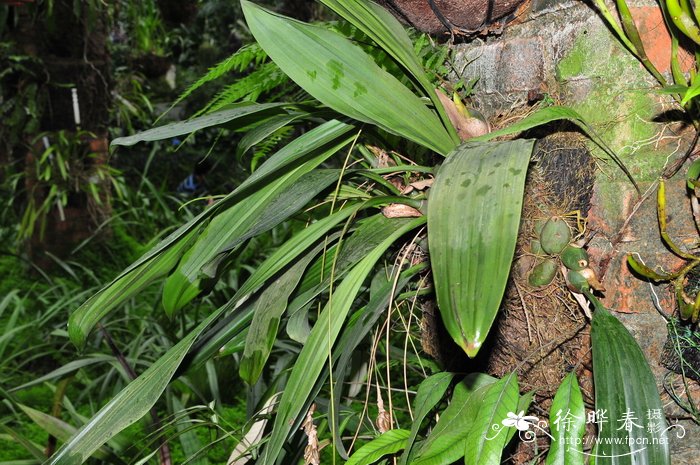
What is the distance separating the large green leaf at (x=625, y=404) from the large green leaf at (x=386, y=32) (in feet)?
1.07

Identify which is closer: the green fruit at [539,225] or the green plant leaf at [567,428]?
the green plant leaf at [567,428]

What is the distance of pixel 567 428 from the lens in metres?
0.73

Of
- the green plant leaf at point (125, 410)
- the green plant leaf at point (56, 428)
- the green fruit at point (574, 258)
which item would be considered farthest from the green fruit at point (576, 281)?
the green plant leaf at point (56, 428)

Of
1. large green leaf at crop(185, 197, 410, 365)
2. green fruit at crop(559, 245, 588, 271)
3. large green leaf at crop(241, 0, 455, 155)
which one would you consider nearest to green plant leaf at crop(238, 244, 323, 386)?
large green leaf at crop(185, 197, 410, 365)

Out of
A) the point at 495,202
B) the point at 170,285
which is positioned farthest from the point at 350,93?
the point at 170,285

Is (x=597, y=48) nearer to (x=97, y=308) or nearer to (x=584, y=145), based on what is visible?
(x=584, y=145)

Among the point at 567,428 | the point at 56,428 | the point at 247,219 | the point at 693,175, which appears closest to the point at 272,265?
the point at 247,219

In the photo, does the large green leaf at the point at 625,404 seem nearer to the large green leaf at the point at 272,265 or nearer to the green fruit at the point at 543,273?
the green fruit at the point at 543,273

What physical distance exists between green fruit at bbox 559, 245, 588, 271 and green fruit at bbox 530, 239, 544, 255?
34mm

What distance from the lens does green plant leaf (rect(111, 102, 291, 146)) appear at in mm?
921

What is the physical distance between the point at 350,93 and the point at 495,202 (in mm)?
269

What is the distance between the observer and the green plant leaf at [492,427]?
0.73 meters

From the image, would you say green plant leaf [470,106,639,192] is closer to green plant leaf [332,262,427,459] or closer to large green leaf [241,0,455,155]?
large green leaf [241,0,455,155]

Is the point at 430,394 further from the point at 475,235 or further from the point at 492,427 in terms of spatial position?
the point at 475,235
